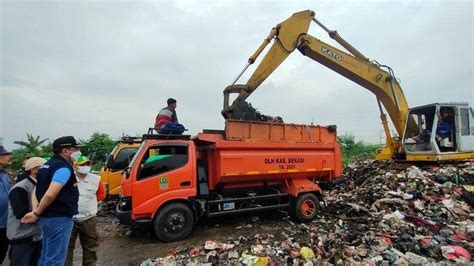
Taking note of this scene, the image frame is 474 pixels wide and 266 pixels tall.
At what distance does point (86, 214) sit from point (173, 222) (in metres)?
1.86

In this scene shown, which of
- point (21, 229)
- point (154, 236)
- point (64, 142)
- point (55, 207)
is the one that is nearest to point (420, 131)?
point (154, 236)

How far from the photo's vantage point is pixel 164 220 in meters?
5.41

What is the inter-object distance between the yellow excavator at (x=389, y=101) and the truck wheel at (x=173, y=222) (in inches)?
116

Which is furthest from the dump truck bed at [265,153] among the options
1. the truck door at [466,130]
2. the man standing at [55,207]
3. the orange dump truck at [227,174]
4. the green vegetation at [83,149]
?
the green vegetation at [83,149]

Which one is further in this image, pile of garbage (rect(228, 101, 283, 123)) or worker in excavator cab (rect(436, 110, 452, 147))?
worker in excavator cab (rect(436, 110, 452, 147))

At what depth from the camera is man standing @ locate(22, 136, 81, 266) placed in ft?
9.70

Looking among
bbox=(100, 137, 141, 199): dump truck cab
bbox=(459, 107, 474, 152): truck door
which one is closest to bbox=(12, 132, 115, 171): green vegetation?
bbox=(100, 137, 141, 199): dump truck cab

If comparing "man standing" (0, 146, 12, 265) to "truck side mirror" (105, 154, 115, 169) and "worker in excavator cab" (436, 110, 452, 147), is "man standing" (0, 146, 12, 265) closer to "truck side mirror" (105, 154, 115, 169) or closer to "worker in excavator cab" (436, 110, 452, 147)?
"truck side mirror" (105, 154, 115, 169)

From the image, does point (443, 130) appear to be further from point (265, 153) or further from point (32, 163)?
point (32, 163)

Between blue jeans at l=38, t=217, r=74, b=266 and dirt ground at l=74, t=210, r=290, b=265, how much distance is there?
1797mm

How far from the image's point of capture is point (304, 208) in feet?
22.1

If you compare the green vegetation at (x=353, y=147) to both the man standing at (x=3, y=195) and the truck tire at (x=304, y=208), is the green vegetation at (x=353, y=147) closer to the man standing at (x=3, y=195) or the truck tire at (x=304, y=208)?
the truck tire at (x=304, y=208)

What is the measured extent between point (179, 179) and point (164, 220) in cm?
76

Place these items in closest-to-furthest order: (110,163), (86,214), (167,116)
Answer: (86,214), (167,116), (110,163)
